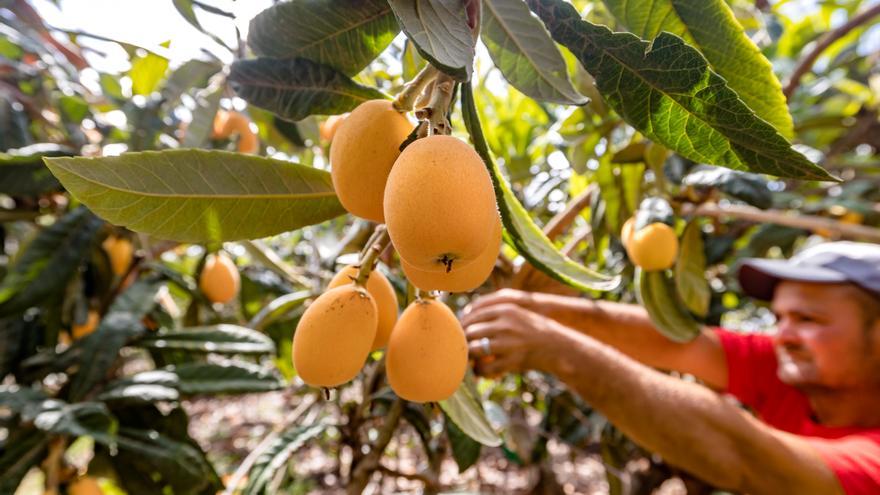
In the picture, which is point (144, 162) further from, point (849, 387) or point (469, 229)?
point (849, 387)

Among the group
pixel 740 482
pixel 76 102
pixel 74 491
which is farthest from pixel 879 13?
pixel 74 491

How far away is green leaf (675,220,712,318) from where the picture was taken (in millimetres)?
1553

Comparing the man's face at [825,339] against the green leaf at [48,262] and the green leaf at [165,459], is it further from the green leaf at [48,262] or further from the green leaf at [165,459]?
the green leaf at [48,262]

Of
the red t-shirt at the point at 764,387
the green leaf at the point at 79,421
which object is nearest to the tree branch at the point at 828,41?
the red t-shirt at the point at 764,387

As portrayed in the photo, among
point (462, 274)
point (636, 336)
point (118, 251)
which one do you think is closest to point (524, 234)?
point (462, 274)

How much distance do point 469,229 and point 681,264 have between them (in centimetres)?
127

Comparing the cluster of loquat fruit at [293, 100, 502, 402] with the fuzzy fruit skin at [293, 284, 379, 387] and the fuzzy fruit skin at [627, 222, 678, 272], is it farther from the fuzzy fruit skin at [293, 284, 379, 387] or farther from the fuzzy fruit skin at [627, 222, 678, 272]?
the fuzzy fruit skin at [627, 222, 678, 272]

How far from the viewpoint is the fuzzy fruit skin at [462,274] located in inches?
20.7

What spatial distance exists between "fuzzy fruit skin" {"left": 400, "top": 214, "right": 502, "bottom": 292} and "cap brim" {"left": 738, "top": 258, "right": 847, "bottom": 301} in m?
2.15

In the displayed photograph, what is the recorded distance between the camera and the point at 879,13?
71.8 inches

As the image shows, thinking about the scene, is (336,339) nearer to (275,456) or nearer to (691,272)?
(275,456)

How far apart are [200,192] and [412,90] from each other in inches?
9.8

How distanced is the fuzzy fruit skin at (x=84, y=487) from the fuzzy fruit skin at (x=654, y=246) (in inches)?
56.4

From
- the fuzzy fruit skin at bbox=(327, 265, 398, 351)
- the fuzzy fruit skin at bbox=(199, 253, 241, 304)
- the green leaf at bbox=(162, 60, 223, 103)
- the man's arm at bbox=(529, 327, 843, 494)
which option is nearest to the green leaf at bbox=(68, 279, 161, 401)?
the fuzzy fruit skin at bbox=(199, 253, 241, 304)
